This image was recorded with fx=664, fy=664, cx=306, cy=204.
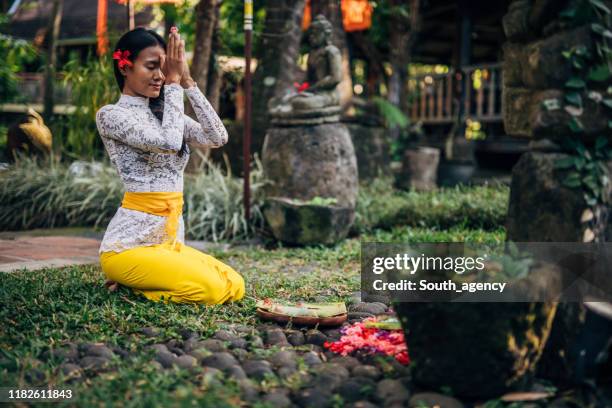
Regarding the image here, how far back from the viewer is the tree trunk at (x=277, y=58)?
8.29 m

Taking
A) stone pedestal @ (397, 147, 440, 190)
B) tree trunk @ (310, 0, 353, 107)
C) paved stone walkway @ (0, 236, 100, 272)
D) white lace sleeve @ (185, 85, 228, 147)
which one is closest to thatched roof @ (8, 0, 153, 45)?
tree trunk @ (310, 0, 353, 107)

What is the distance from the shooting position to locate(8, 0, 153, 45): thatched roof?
15.0m

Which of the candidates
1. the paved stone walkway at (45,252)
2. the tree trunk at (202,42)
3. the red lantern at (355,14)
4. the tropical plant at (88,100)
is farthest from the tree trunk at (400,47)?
the paved stone walkway at (45,252)

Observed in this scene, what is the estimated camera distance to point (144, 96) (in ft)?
10.6

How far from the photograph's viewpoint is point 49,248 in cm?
490

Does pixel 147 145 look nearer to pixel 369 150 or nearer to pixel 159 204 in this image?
pixel 159 204

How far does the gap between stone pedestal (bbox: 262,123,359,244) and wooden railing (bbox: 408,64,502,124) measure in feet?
19.2

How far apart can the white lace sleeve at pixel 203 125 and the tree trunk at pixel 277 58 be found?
4.83 metres

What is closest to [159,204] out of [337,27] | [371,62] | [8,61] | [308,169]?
[308,169]

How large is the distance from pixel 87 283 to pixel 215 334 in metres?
1.12

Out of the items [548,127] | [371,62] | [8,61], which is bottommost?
[548,127]

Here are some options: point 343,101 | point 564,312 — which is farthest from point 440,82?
point 564,312

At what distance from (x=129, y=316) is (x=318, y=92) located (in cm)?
354

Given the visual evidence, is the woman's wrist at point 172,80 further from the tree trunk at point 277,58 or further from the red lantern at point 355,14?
the red lantern at point 355,14
